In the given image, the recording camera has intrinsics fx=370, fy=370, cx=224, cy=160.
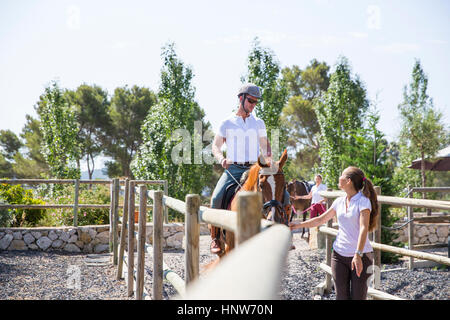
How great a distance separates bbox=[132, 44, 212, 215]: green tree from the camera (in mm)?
13867

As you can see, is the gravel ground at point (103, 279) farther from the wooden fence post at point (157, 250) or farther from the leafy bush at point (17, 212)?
the wooden fence post at point (157, 250)

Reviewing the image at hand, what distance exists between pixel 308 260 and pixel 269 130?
8090 millimetres

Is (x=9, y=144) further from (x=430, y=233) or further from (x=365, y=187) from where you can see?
(x=365, y=187)

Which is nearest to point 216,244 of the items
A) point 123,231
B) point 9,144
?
point 123,231

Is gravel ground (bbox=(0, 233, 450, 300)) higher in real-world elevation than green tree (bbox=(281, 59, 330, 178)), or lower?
lower

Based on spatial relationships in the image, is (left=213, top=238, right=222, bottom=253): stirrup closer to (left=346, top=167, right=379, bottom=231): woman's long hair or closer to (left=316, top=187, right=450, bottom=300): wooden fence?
(left=346, top=167, right=379, bottom=231): woman's long hair

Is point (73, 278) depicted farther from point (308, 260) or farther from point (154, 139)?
point (154, 139)

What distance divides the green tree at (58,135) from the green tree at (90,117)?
53.1 ft

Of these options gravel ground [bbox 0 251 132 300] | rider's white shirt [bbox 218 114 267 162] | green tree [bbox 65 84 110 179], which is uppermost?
green tree [bbox 65 84 110 179]

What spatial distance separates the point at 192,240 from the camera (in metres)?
2.54

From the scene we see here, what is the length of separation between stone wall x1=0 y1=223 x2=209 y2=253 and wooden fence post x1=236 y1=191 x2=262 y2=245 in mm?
9044

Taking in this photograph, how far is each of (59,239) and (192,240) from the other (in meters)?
8.74

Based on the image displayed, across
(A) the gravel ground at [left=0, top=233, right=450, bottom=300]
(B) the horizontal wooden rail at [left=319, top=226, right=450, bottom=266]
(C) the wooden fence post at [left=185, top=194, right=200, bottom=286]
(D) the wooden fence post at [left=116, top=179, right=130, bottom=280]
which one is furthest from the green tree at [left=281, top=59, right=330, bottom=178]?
(C) the wooden fence post at [left=185, top=194, right=200, bottom=286]
